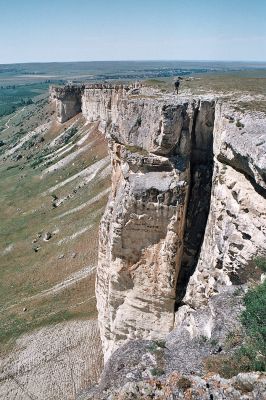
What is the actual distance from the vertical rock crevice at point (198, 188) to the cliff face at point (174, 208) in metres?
0.04

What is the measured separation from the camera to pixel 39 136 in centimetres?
7919

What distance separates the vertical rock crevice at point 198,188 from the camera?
17938 mm

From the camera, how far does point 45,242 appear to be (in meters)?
42.0

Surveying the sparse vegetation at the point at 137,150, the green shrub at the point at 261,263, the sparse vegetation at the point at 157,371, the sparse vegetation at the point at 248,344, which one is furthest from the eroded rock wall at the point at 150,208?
the sparse vegetation at the point at 157,371

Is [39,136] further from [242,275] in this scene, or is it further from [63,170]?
[242,275]

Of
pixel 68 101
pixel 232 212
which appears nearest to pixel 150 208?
pixel 232 212

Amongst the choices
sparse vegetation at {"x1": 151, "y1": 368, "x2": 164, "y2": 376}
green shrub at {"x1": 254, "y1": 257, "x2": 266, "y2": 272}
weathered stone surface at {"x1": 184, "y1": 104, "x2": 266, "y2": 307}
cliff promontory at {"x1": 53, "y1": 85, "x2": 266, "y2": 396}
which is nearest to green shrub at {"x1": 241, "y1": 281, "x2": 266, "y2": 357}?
green shrub at {"x1": 254, "y1": 257, "x2": 266, "y2": 272}

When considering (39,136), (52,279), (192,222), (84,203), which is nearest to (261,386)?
(192,222)

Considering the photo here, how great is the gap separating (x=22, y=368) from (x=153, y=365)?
54.9ft

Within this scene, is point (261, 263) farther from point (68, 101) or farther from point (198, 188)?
point (68, 101)

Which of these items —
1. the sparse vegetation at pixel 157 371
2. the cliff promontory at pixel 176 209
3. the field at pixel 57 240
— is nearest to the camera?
the sparse vegetation at pixel 157 371

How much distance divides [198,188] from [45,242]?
26.6 metres

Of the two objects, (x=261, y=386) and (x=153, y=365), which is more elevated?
(x=261, y=386)

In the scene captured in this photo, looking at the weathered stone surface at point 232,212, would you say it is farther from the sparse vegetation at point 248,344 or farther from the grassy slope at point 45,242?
the grassy slope at point 45,242
